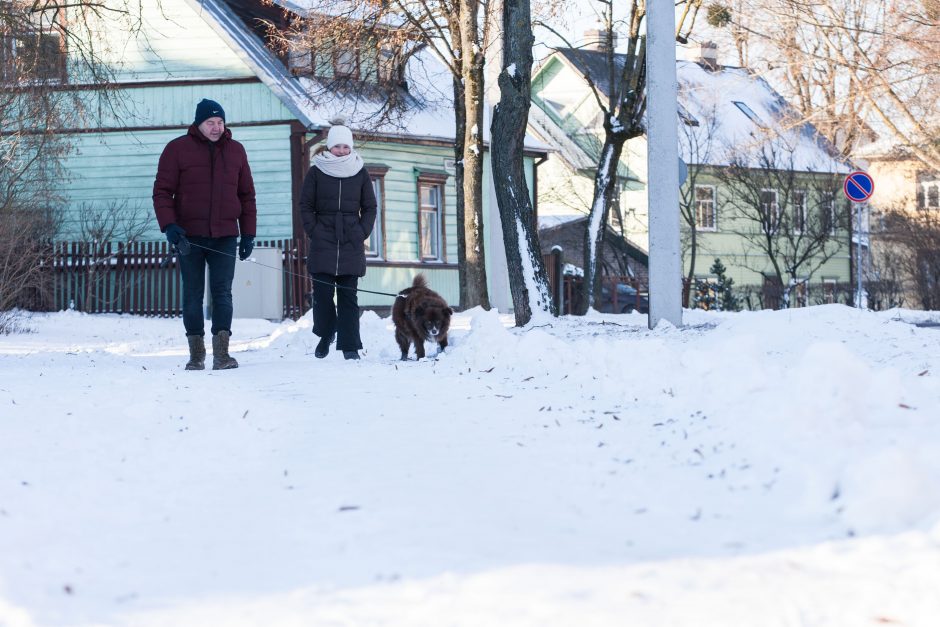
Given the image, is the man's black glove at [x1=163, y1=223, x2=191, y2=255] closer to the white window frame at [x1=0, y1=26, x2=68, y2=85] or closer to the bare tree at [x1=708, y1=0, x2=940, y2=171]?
the white window frame at [x1=0, y1=26, x2=68, y2=85]

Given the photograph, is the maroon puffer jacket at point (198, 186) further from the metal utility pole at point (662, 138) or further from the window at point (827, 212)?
the window at point (827, 212)

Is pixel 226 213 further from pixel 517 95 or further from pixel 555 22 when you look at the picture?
pixel 555 22

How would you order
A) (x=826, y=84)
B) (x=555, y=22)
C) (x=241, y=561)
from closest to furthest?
(x=241, y=561) < (x=555, y=22) < (x=826, y=84)

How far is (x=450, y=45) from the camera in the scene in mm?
21719

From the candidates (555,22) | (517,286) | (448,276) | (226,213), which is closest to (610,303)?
(448,276)

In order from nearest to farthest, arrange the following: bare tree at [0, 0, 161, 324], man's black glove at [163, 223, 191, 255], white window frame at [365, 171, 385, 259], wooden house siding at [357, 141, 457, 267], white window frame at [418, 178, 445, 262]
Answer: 1. man's black glove at [163, 223, 191, 255]
2. bare tree at [0, 0, 161, 324]
3. white window frame at [365, 171, 385, 259]
4. wooden house siding at [357, 141, 457, 267]
5. white window frame at [418, 178, 445, 262]

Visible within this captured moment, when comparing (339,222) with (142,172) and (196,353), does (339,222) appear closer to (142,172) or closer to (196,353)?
→ (196,353)

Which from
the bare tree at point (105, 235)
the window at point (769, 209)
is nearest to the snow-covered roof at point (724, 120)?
the window at point (769, 209)

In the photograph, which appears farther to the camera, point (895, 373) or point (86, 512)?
point (895, 373)

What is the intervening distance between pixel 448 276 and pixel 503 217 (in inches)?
540

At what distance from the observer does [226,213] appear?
995cm

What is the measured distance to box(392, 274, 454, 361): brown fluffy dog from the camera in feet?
36.4

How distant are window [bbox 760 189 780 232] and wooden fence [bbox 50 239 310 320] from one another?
17.1m

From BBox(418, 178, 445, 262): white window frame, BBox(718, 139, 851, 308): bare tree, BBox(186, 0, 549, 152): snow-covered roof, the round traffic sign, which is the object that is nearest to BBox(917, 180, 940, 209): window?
BBox(718, 139, 851, 308): bare tree
